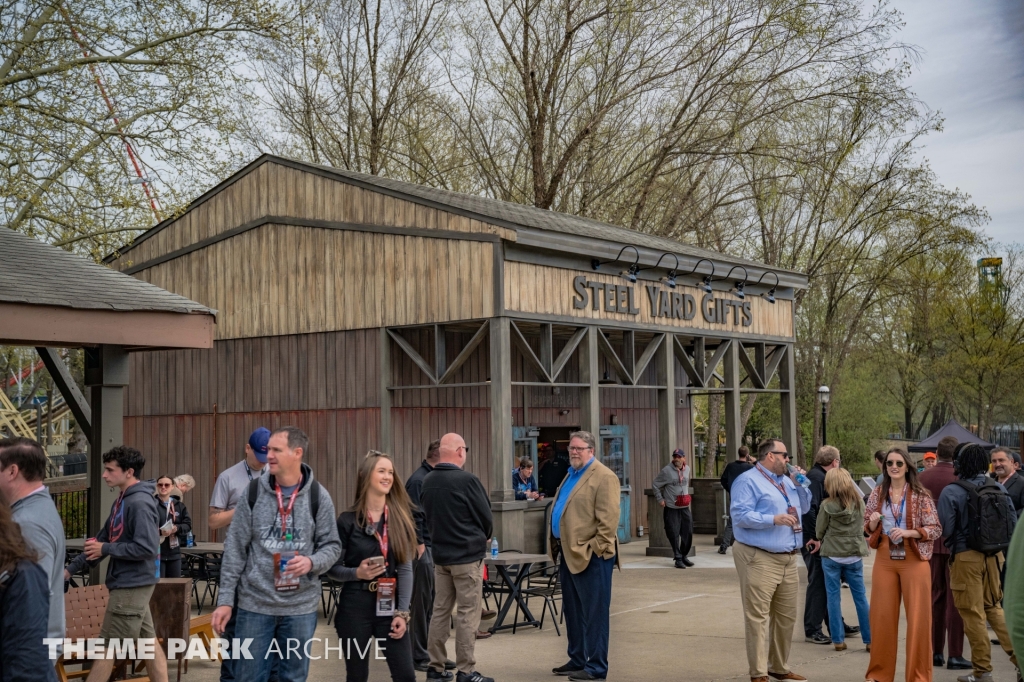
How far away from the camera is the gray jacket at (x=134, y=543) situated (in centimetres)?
689

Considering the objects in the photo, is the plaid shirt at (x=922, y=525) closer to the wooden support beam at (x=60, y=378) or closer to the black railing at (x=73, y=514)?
the wooden support beam at (x=60, y=378)

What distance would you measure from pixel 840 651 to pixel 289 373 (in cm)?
1039

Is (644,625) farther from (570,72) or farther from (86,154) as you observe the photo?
(570,72)

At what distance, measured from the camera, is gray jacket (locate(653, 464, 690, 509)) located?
17156mm

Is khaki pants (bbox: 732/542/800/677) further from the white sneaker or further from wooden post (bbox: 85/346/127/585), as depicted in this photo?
wooden post (bbox: 85/346/127/585)

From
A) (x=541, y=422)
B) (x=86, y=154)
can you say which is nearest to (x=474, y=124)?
(x=541, y=422)

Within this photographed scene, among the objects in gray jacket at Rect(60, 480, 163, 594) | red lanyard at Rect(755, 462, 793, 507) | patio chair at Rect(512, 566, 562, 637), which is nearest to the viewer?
gray jacket at Rect(60, 480, 163, 594)

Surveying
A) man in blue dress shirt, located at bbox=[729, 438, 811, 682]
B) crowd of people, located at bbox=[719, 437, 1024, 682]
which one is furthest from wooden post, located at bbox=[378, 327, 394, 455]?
man in blue dress shirt, located at bbox=[729, 438, 811, 682]

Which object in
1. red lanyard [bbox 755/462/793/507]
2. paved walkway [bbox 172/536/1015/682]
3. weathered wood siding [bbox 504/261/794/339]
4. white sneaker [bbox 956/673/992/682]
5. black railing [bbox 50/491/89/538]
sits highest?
weathered wood siding [bbox 504/261/794/339]

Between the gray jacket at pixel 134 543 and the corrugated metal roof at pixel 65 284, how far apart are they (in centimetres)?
298

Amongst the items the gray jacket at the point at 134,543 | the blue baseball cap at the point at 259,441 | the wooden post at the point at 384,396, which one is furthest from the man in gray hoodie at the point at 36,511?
the wooden post at the point at 384,396

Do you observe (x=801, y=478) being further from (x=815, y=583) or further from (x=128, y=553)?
(x=128, y=553)

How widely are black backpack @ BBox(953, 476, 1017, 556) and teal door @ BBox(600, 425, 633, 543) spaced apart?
40.4 ft

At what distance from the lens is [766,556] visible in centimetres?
819
